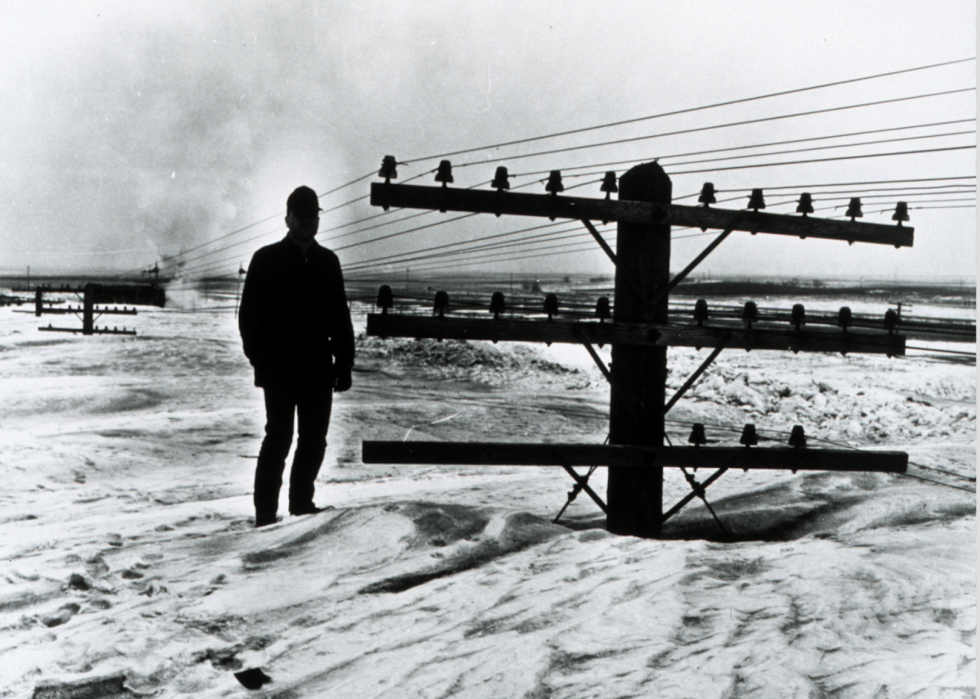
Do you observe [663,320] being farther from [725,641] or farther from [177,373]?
[177,373]

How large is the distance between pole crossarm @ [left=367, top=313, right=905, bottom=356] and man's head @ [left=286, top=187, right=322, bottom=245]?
2.43ft

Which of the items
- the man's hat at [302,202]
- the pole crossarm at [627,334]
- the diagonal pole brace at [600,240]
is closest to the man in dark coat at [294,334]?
the man's hat at [302,202]

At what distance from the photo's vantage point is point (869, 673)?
2.37m

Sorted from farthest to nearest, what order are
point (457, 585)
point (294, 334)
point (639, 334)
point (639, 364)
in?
point (639, 364) < point (639, 334) < point (294, 334) < point (457, 585)

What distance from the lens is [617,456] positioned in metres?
4.39

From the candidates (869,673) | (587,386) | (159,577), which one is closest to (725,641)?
(869,673)

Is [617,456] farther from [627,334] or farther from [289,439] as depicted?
→ [289,439]

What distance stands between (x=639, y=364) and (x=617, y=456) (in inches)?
25.0

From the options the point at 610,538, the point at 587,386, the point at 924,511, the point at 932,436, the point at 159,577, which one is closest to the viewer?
the point at 159,577

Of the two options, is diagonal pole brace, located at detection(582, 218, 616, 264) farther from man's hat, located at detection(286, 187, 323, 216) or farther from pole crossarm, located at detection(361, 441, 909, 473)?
man's hat, located at detection(286, 187, 323, 216)

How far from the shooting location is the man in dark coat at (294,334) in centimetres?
420

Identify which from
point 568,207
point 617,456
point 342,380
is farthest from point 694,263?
point 342,380

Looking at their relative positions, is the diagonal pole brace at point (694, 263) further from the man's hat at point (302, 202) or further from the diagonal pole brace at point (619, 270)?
the man's hat at point (302, 202)

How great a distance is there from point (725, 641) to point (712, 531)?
2565 mm
